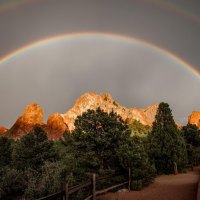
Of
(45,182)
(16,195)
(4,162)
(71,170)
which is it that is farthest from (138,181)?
(4,162)

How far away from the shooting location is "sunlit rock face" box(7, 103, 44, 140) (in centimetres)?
14062

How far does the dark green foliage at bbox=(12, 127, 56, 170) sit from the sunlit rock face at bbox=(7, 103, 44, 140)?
362ft

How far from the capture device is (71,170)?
22609mm

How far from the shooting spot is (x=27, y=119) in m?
141

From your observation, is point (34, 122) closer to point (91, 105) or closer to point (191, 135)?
point (91, 105)

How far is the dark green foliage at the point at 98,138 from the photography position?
22.9m

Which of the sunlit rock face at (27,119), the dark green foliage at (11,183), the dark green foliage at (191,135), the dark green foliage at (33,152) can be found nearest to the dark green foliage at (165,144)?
the dark green foliage at (191,135)

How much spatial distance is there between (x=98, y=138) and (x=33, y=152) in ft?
37.5

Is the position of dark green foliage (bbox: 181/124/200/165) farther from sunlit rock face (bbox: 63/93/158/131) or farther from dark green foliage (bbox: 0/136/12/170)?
sunlit rock face (bbox: 63/93/158/131)

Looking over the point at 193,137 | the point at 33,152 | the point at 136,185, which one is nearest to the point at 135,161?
the point at 136,185

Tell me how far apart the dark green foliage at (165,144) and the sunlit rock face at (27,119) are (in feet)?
371

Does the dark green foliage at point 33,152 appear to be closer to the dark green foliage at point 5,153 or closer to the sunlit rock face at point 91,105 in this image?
the dark green foliage at point 5,153

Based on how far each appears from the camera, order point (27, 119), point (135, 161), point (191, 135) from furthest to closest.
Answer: point (27, 119)
point (191, 135)
point (135, 161)

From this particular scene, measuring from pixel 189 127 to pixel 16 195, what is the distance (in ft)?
92.7
